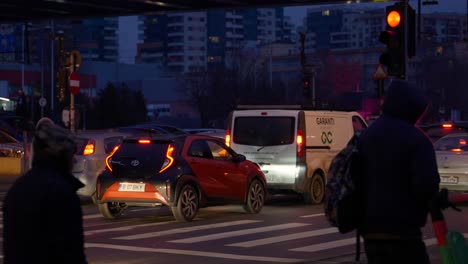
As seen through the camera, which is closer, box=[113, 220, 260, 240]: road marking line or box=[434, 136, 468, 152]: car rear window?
box=[113, 220, 260, 240]: road marking line

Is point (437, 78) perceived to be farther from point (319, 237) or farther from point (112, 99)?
point (319, 237)

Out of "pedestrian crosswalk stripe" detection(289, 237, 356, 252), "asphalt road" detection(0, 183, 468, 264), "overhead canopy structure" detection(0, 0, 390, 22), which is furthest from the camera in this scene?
"overhead canopy structure" detection(0, 0, 390, 22)

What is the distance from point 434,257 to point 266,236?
11.4 feet

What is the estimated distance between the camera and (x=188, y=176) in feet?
59.6

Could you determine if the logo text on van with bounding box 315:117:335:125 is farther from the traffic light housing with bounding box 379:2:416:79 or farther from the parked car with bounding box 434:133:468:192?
the traffic light housing with bounding box 379:2:416:79

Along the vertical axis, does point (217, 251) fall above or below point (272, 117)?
below

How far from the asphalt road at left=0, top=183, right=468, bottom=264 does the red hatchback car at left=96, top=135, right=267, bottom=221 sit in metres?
0.35

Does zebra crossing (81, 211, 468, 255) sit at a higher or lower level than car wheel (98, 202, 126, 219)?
lower

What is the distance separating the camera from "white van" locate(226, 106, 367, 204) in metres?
21.8

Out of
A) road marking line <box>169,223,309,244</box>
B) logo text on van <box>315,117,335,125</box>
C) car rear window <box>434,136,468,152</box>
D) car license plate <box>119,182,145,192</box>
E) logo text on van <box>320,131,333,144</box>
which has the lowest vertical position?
road marking line <box>169,223,309,244</box>

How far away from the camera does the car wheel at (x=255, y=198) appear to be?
65.6 ft

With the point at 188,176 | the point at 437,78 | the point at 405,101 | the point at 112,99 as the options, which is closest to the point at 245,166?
the point at 188,176

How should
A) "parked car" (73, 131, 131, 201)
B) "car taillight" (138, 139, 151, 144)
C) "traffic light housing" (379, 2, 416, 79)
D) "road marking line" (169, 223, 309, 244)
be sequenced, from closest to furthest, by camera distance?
"traffic light housing" (379, 2, 416, 79) → "road marking line" (169, 223, 309, 244) → "car taillight" (138, 139, 151, 144) → "parked car" (73, 131, 131, 201)

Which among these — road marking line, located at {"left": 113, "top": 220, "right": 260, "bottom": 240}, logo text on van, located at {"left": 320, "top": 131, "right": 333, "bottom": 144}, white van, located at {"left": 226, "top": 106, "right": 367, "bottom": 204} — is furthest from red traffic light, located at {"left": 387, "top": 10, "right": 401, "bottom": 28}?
logo text on van, located at {"left": 320, "top": 131, "right": 333, "bottom": 144}
